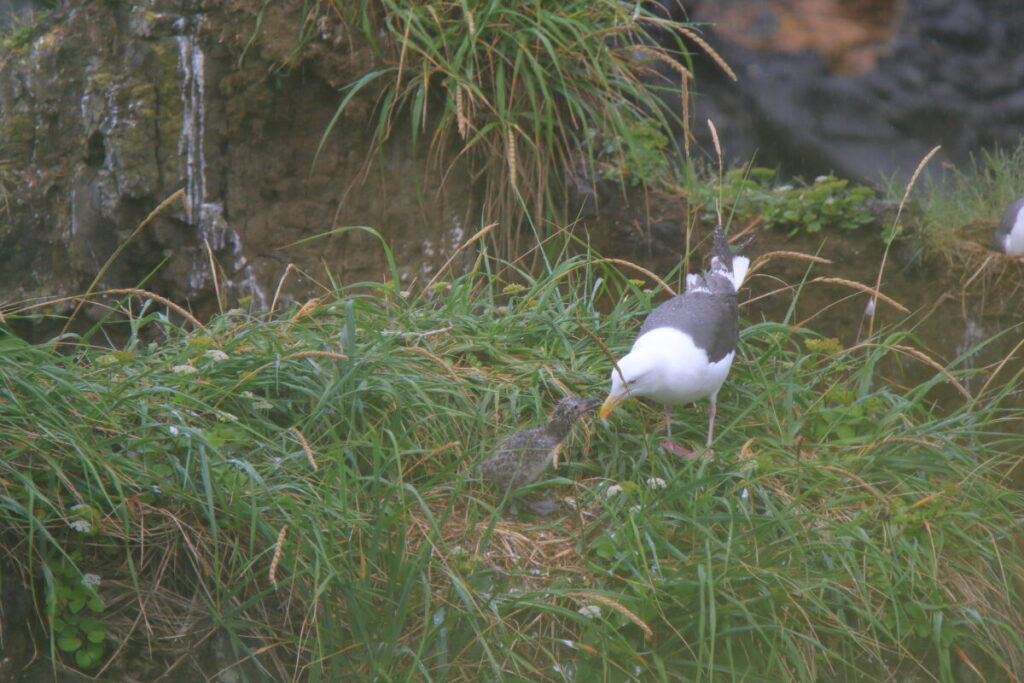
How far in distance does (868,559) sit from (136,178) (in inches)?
129

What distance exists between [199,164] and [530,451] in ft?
7.52

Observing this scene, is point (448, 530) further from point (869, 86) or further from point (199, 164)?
point (869, 86)

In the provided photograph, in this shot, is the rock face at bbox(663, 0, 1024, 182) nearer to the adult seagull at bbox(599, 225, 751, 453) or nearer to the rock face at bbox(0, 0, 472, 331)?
the rock face at bbox(0, 0, 472, 331)

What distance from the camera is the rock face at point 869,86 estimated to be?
6.23m

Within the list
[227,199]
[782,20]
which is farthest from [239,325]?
[782,20]

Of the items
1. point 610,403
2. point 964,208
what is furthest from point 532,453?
point 964,208

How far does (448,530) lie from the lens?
2898mm

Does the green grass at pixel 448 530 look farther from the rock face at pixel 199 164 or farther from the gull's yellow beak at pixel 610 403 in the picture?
the rock face at pixel 199 164

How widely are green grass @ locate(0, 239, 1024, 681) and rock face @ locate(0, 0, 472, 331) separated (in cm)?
112

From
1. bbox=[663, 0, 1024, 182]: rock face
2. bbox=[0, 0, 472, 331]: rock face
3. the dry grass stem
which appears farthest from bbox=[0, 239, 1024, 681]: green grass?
bbox=[663, 0, 1024, 182]: rock face

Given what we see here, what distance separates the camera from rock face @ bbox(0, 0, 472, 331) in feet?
14.3

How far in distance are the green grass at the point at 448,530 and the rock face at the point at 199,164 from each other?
3.67 ft

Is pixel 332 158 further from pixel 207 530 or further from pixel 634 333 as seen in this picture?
pixel 207 530

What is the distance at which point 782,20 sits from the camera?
6559 mm
